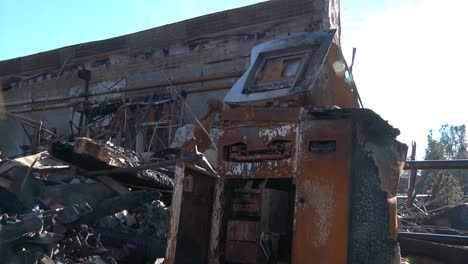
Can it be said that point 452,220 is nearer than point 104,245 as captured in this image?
No

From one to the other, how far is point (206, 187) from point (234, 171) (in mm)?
191

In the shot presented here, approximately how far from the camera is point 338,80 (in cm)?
293

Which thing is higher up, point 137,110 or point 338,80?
point 137,110

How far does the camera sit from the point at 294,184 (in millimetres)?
2348

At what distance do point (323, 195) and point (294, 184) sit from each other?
190mm

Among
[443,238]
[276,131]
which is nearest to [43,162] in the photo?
[276,131]

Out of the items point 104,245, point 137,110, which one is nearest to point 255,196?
point 104,245

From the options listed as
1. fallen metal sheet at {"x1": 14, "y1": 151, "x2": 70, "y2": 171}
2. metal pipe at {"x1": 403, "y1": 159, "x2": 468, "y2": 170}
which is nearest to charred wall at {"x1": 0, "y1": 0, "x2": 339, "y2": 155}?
fallen metal sheet at {"x1": 14, "y1": 151, "x2": 70, "y2": 171}

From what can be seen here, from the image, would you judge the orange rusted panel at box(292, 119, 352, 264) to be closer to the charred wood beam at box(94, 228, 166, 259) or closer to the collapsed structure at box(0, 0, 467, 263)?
the collapsed structure at box(0, 0, 467, 263)

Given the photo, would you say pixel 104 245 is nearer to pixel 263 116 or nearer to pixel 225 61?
pixel 263 116

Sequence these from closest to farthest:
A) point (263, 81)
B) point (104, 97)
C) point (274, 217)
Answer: point (274, 217) → point (263, 81) → point (104, 97)

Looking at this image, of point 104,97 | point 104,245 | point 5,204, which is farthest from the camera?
point 104,97

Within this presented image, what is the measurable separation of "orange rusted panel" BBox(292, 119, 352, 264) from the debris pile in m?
1.74

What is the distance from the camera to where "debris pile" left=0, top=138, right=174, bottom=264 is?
363 cm
